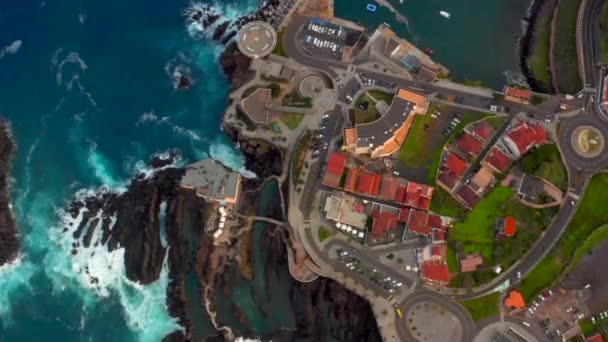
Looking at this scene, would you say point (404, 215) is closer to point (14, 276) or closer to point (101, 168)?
point (101, 168)

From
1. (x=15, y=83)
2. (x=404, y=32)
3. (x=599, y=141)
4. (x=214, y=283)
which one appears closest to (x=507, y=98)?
(x=599, y=141)

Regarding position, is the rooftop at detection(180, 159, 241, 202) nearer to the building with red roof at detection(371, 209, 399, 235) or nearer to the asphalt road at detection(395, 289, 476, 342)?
the building with red roof at detection(371, 209, 399, 235)

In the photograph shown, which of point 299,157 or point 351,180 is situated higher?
point 299,157

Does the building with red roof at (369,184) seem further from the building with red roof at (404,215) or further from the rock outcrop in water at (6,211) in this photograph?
the rock outcrop in water at (6,211)

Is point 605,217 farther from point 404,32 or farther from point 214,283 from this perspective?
point 214,283

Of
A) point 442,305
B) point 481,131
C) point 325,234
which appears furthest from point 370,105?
point 442,305

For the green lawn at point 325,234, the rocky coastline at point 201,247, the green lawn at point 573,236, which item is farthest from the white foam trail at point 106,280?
the green lawn at point 573,236

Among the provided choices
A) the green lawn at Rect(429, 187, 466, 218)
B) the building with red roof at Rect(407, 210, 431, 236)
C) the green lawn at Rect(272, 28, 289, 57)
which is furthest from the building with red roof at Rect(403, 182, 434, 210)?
the green lawn at Rect(272, 28, 289, 57)
